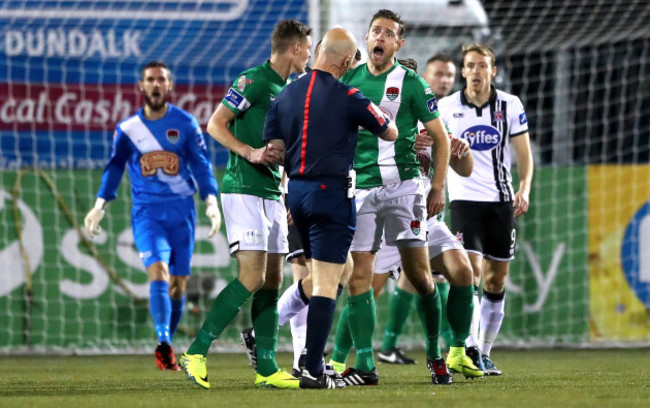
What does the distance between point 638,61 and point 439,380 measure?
8.42 meters

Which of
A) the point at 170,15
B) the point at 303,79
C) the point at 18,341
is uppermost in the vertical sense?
the point at 170,15

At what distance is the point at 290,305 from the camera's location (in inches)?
275

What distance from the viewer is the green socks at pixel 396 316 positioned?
917 centimetres

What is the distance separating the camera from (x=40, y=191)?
1095cm

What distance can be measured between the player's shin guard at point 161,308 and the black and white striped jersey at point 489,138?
2176mm

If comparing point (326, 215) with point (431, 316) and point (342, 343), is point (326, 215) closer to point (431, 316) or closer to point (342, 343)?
point (431, 316)

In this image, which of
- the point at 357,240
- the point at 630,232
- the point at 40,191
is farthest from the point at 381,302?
the point at 357,240

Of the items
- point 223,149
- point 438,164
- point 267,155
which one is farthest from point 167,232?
point 223,149

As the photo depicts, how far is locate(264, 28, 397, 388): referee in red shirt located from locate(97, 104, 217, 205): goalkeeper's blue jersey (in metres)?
2.81

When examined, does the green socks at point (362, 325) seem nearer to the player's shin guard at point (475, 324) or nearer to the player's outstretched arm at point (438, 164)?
the player's outstretched arm at point (438, 164)

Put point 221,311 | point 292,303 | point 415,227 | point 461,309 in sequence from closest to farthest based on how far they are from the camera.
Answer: point 221,311 → point 415,227 → point 292,303 → point 461,309

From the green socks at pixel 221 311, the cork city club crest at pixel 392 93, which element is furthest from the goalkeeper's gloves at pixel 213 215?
the cork city club crest at pixel 392 93

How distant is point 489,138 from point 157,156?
245 centimetres

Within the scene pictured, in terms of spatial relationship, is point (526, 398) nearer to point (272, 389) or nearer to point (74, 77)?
point (272, 389)
